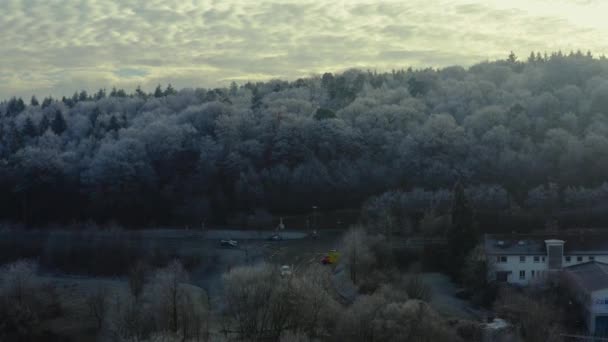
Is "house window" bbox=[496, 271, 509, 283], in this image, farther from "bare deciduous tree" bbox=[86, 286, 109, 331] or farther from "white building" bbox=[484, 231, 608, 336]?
"bare deciduous tree" bbox=[86, 286, 109, 331]

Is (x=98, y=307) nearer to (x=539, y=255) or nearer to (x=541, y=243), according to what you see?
(x=539, y=255)

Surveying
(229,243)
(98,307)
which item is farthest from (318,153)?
(98,307)

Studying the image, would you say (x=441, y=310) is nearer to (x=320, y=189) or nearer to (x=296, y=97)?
(x=320, y=189)

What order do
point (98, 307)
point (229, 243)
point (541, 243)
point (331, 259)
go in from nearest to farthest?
point (98, 307)
point (541, 243)
point (331, 259)
point (229, 243)

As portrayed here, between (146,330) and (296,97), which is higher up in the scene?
(296,97)

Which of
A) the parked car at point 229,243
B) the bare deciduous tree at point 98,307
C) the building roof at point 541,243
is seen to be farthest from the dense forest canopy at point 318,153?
the bare deciduous tree at point 98,307

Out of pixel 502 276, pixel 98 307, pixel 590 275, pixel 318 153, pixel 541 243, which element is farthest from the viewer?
pixel 318 153

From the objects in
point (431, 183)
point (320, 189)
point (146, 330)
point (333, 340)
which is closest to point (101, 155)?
point (320, 189)

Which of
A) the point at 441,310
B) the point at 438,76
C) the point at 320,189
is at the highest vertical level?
the point at 438,76
